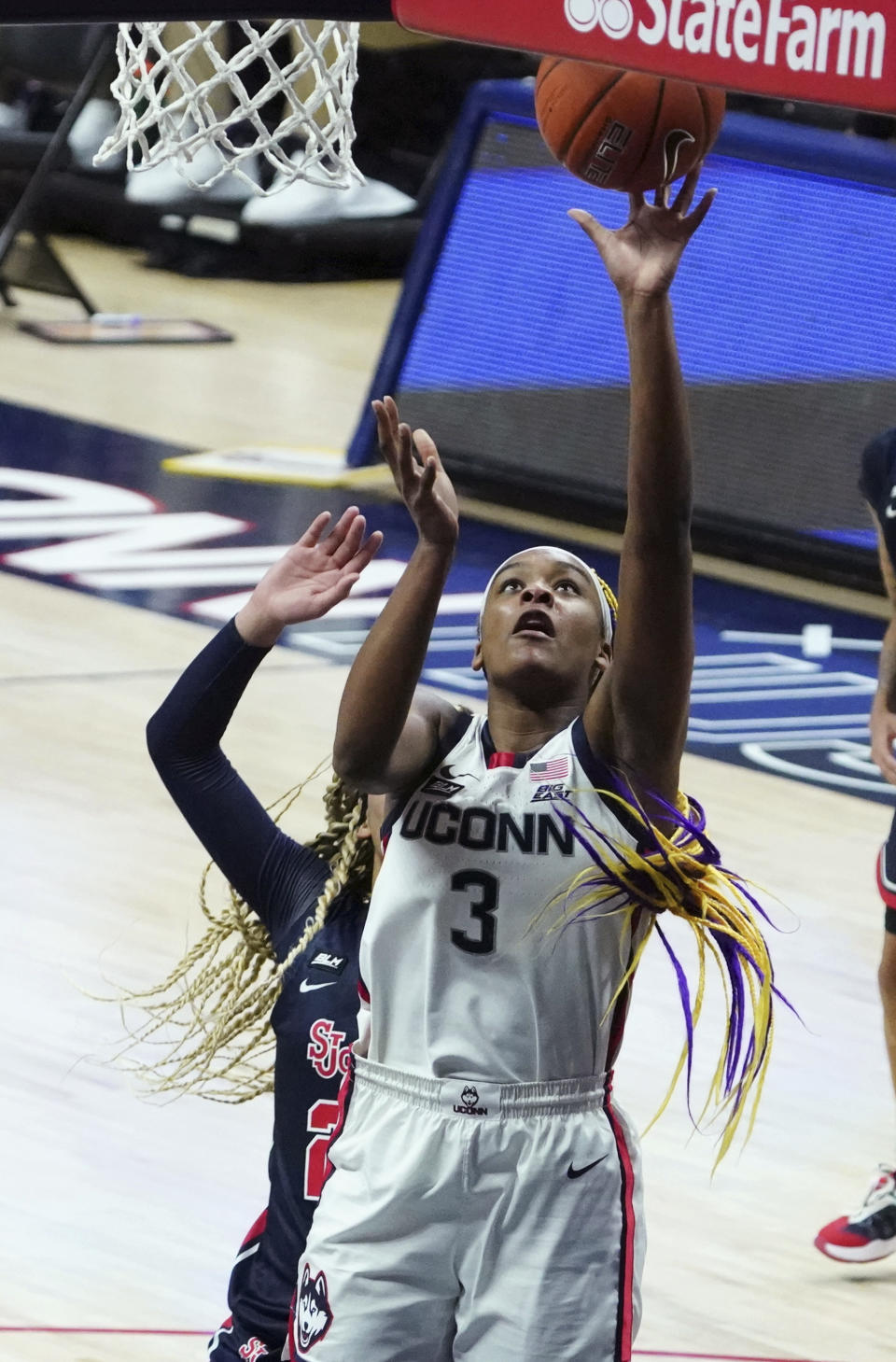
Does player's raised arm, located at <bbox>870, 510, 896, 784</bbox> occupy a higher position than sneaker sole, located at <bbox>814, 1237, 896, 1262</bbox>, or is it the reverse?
player's raised arm, located at <bbox>870, 510, 896, 784</bbox>

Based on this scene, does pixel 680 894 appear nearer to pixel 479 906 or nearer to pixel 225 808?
pixel 479 906

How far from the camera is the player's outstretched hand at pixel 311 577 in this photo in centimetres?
318

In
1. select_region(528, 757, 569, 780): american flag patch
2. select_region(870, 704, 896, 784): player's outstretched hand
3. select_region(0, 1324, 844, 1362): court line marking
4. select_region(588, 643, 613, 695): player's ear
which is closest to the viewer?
select_region(528, 757, 569, 780): american flag patch

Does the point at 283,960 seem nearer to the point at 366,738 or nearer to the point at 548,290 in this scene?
the point at 366,738

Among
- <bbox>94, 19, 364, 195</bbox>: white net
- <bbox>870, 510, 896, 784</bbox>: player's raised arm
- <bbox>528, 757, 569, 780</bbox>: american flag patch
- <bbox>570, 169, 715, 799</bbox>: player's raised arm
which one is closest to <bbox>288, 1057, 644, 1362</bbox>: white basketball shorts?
<bbox>528, 757, 569, 780</bbox>: american flag patch

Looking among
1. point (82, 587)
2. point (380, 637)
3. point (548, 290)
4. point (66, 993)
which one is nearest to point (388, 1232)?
point (380, 637)

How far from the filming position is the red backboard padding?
2.23 metres

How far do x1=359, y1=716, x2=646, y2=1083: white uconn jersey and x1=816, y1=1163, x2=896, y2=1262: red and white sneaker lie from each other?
1838 millimetres

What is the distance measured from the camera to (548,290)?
33.6ft

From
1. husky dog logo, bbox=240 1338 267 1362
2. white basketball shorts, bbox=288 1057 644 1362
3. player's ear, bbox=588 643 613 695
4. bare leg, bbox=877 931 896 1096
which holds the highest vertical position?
player's ear, bbox=588 643 613 695

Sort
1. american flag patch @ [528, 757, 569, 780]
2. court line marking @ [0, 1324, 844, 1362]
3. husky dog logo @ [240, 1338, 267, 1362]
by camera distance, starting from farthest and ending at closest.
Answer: court line marking @ [0, 1324, 844, 1362], husky dog logo @ [240, 1338, 267, 1362], american flag patch @ [528, 757, 569, 780]

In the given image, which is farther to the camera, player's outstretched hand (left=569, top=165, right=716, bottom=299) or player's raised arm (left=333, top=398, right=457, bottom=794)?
player's raised arm (left=333, top=398, right=457, bottom=794)

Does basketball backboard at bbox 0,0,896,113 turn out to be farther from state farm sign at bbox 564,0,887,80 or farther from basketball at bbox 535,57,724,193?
basketball at bbox 535,57,724,193

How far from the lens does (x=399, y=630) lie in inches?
110
